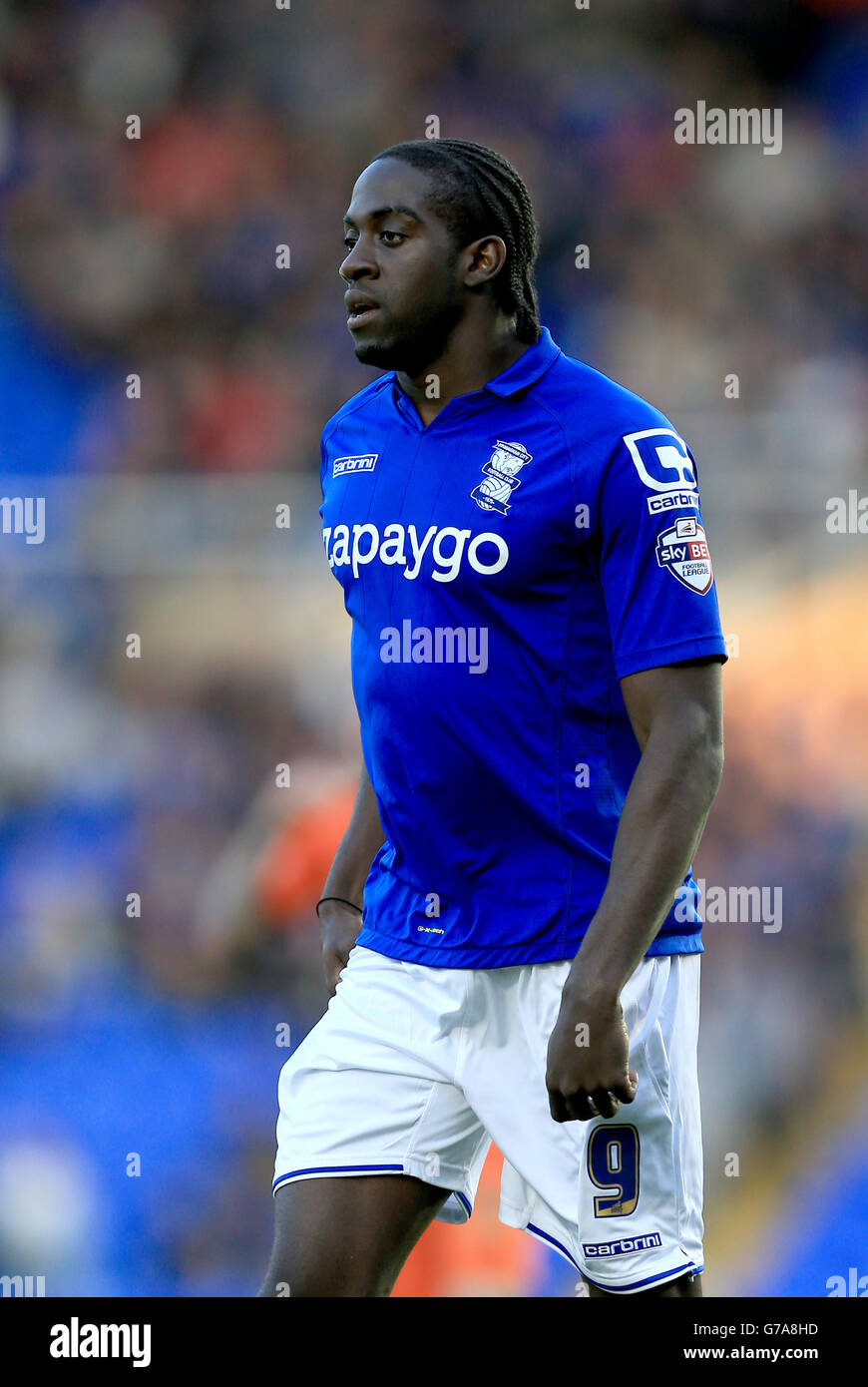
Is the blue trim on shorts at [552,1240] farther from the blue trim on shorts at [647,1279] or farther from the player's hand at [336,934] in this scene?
the player's hand at [336,934]

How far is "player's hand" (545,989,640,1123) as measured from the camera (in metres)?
1.66

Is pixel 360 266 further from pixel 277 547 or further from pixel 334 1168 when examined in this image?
pixel 277 547

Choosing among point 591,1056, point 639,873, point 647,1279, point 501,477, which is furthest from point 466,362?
point 647,1279

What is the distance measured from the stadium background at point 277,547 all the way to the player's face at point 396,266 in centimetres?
211

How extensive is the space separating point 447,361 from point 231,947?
7.76 ft

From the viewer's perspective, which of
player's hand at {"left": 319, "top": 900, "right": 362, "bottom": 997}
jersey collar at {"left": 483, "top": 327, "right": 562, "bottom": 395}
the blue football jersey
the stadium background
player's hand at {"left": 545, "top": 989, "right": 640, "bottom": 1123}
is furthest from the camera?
the stadium background

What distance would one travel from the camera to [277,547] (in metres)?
4.17

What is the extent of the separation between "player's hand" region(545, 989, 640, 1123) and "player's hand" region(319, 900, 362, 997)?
0.53 m

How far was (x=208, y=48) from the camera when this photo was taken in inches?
188

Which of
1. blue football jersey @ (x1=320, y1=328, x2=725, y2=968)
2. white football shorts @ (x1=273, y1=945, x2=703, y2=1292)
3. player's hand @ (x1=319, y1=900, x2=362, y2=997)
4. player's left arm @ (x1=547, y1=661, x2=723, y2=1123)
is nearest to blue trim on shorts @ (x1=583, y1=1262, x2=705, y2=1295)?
white football shorts @ (x1=273, y1=945, x2=703, y2=1292)

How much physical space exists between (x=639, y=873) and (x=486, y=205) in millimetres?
872

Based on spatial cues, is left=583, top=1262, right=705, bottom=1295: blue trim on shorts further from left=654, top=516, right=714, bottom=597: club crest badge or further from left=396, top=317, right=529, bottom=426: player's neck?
left=396, top=317, right=529, bottom=426: player's neck

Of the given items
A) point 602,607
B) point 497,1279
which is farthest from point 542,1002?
point 497,1279

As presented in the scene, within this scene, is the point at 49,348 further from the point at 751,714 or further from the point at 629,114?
the point at 751,714
